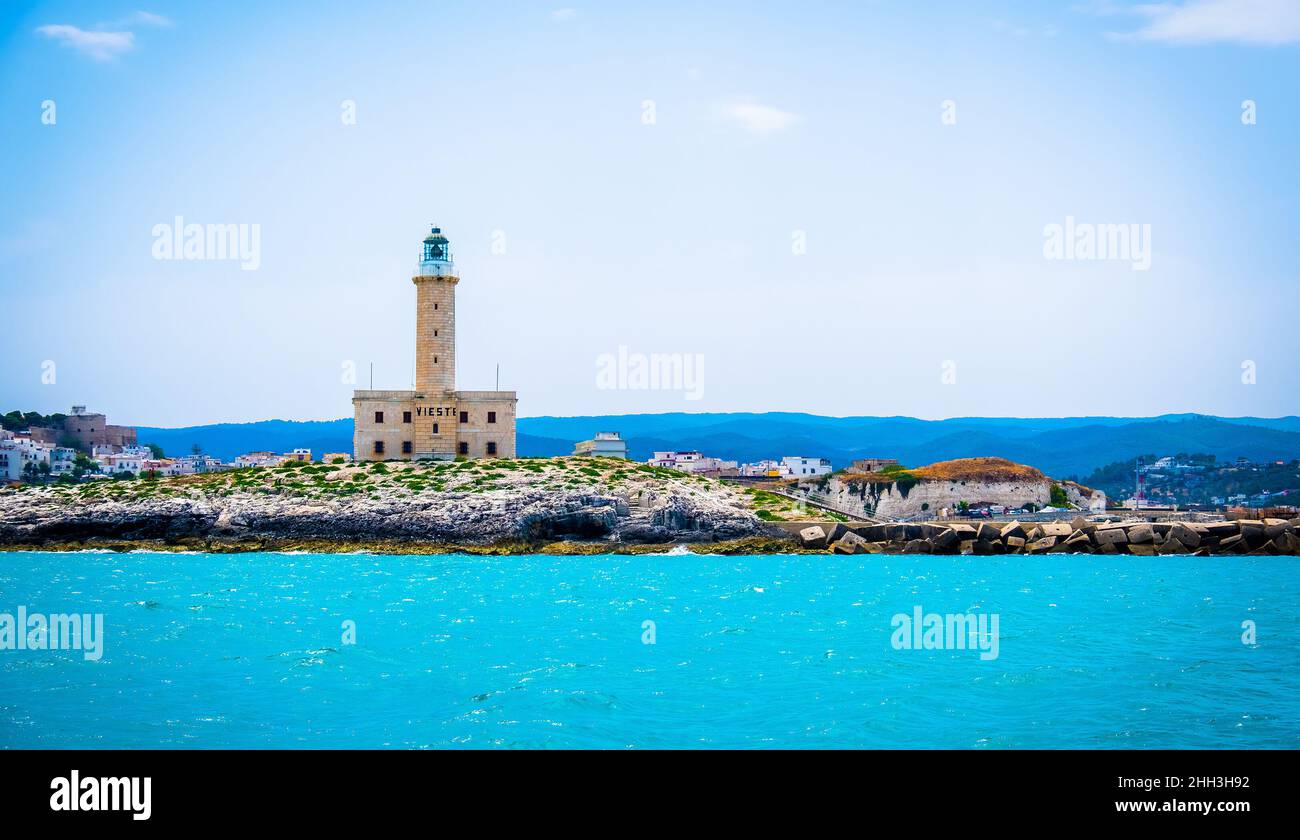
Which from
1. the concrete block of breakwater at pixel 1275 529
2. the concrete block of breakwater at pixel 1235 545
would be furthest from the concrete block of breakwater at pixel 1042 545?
the concrete block of breakwater at pixel 1275 529

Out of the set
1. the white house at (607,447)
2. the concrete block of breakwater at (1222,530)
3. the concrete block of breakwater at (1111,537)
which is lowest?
the concrete block of breakwater at (1111,537)

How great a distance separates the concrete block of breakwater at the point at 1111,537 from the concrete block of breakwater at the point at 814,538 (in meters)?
11.9

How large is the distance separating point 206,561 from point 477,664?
3012 centimetres

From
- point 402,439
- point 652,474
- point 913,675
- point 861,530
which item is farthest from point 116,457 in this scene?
point 913,675

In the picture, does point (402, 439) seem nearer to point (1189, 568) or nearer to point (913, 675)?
point (1189, 568)

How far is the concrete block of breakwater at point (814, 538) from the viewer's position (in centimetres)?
5488

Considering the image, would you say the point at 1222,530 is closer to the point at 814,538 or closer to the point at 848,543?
the point at 848,543

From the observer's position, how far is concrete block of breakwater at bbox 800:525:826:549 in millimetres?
54875

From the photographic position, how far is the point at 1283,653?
79.3ft

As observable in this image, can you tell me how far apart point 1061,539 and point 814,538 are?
35.4ft

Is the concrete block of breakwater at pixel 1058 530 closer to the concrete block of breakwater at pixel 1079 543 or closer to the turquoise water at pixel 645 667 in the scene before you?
the concrete block of breakwater at pixel 1079 543

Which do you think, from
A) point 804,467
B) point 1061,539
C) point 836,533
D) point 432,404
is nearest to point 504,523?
point 432,404

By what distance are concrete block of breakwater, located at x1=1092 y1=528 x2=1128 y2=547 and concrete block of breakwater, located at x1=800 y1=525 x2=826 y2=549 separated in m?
11.9

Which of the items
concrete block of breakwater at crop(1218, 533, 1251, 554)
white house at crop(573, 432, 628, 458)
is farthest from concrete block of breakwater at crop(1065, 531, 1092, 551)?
white house at crop(573, 432, 628, 458)
